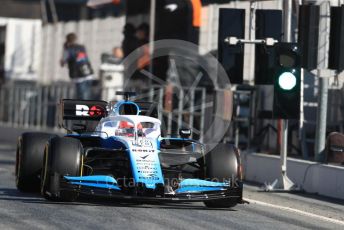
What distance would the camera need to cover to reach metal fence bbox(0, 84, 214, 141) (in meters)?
24.0

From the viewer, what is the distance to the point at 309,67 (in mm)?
19438

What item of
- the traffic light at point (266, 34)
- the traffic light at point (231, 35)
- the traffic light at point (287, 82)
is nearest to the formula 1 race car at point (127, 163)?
the traffic light at point (287, 82)

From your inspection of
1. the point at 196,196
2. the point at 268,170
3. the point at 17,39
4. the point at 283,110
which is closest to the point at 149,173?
the point at 196,196

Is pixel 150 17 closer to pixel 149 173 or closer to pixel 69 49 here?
pixel 69 49

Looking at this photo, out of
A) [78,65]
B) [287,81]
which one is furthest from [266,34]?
[78,65]

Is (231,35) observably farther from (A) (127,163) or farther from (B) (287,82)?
(A) (127,163)

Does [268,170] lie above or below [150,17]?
below

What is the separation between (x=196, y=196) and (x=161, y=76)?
1226cm

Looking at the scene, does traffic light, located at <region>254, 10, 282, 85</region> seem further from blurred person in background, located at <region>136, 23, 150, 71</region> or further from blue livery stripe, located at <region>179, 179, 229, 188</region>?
blurred person in background, located at <region>136, 23, 150, 71</region>

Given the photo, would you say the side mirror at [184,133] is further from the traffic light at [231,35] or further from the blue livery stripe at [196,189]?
the traffic light at [231,35]

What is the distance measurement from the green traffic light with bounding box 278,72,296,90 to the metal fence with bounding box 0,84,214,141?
188 cm

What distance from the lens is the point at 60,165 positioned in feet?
46.0

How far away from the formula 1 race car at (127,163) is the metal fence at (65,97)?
2.67 meters

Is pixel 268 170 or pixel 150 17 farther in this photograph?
pixel 150 17
